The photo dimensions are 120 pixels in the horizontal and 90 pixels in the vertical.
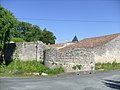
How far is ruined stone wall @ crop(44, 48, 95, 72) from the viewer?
2922 centimetres

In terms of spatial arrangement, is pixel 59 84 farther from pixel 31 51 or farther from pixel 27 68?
pixel 31 51

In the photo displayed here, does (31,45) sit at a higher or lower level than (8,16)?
lower

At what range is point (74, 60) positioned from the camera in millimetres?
29594

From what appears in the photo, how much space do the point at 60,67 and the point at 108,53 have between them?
8501mm

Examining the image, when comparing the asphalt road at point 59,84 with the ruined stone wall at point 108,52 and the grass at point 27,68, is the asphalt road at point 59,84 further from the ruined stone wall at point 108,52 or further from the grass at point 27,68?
the ruined stone wall at point 108,52

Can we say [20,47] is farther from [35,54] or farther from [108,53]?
[108,53]

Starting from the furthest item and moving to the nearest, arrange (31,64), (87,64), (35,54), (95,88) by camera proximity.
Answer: (35,54)
(31,64)
(87,64)
(95,88)

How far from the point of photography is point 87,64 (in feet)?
95.7

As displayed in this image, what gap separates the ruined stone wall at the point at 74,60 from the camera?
95.9 feet

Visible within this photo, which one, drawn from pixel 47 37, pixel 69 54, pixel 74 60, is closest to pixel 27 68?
pixel 69 54

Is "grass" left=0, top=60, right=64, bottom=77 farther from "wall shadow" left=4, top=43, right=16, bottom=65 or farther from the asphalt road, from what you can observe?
the asphalt road

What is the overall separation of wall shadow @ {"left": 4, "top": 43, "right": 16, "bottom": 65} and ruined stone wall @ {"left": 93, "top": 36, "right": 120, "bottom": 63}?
1052 cm

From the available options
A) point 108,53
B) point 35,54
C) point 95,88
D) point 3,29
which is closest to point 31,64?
point 35,54

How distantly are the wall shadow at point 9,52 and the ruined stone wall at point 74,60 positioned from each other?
6547 mm
